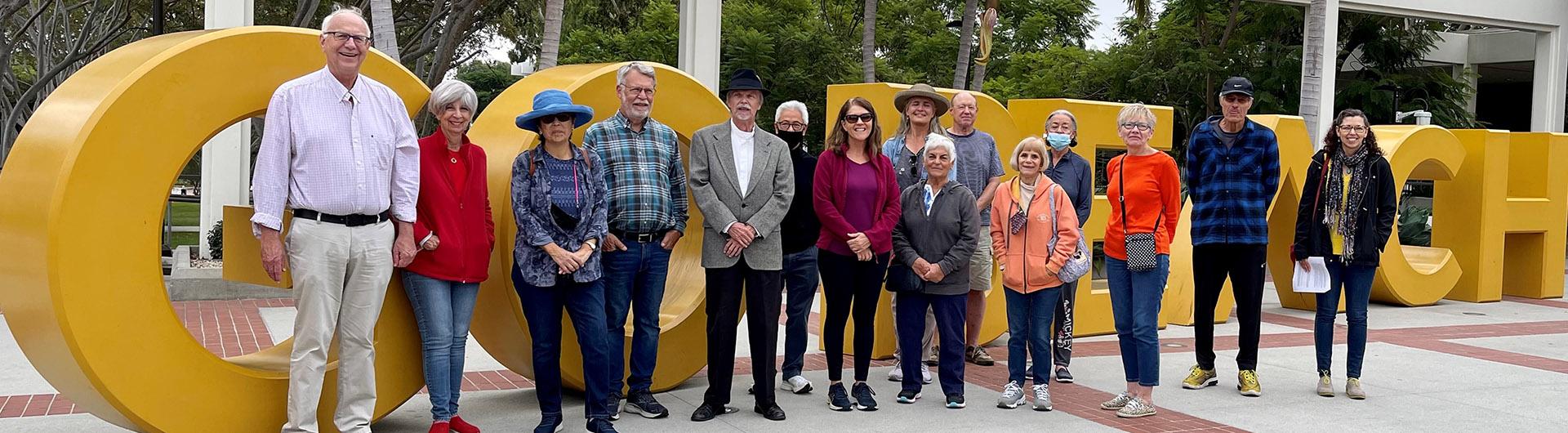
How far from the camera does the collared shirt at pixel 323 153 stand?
494 centimetres

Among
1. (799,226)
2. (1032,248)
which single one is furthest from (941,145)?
(799,226)

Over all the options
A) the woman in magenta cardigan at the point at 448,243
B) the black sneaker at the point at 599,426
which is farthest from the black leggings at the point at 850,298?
the woman in magenta cardigan at the point at 448,243

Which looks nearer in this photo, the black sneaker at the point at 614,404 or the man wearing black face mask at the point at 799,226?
the black sneaker at the point at 614,404

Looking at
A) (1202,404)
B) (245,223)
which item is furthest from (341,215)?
(1202,404)

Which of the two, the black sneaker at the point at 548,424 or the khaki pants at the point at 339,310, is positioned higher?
the khaki pants at the point at 339,310

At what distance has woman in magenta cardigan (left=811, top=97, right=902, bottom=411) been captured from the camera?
6.58 metres

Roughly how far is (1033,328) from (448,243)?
3187 millimetres

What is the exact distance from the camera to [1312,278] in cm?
729

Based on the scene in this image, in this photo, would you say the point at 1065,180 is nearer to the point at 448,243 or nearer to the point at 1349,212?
the point at 1349,212

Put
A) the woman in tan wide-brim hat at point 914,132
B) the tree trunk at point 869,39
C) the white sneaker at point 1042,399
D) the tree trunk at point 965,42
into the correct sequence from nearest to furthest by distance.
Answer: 1. the white sneaker at point 1042,399
2. the woman in tan wide-brim hat at point 914,132
3. the tree trunk at point 965,42
4. the tree trunk at point 869,39

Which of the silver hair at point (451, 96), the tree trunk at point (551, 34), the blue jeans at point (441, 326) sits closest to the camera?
the silver hair at point (451, 96)

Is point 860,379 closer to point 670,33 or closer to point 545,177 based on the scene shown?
point 545,177

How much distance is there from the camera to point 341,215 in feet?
16.7

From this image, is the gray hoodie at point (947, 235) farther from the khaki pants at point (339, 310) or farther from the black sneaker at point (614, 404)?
the khaki pants at point (339, 310)
